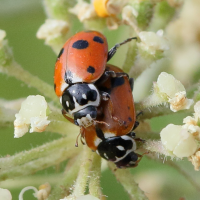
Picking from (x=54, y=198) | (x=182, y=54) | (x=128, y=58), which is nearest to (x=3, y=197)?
(x=54, y=198)

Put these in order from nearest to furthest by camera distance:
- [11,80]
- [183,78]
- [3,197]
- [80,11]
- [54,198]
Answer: [3,197]
[54,198]
[80,11]
[183,78]
[11,80]

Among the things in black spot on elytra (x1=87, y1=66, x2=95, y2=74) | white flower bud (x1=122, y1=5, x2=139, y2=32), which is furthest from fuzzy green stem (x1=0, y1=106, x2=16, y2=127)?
white flower bud (x1=122, y1=5, x2=139, y2=32)

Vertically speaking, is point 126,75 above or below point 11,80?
above

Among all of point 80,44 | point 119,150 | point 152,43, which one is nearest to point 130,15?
point 152,43

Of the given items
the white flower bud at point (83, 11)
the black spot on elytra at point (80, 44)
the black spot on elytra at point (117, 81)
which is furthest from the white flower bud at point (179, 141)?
the white flower bud at point (83, 11)

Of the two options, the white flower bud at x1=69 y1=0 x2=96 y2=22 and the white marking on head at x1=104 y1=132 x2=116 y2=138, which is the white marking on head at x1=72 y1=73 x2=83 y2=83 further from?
the white flower bud at x1=69 y1=0 x2=96 y2=22

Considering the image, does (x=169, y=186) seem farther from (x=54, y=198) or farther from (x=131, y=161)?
(x=54, y=198)
